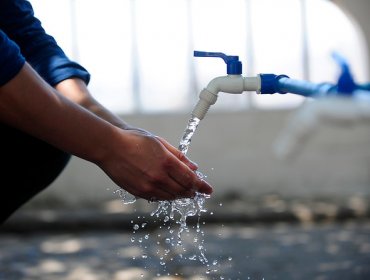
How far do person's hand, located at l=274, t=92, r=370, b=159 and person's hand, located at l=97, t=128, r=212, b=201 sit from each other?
0.40 meters

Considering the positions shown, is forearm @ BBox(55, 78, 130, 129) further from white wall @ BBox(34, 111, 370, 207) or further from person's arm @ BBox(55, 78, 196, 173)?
white wall @ BBox(34, 111, 370, 207)

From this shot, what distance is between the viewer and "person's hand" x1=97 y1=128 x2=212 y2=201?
1731 mm

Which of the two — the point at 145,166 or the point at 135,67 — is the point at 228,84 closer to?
the point at 145,166

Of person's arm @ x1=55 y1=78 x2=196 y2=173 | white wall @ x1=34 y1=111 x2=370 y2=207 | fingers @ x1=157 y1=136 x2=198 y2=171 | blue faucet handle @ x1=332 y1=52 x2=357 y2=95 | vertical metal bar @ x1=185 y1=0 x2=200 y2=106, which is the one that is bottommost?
fingers @ x1=157 y1=136 x2=198 y2=171

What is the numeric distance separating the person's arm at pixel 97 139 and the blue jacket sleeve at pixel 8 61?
0.04 ft

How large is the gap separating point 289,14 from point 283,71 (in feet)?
1.65

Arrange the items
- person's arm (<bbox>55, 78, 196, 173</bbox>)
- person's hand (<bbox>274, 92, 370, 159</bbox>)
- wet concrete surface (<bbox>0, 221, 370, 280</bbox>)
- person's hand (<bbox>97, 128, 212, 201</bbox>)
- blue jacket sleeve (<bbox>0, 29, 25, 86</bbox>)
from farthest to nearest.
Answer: wet concrete surface (<bbox>0, 221, 370, 280</bbox>)
person's arm (<bbox>55, 78, 196, 173</bbox>)
person's hand (<bbox>97, 128, 212, 201</bbox>)
blue jacket sleeve (<bbox>0, 29, 25, 86</bbox>)
person's hand (<bbox>274, 92, 370, 159</bbox>)

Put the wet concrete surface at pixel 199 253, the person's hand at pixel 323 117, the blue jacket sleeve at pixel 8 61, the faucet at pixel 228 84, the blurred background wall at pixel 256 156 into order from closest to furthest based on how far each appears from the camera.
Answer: the person's hand at pixel 323 117
the blue jacket sleeve at pixel 8 61
the faucet at pixel 228 84
the wet concrete surface at pixel 199 253
the blurred background wall at pixel 256 156

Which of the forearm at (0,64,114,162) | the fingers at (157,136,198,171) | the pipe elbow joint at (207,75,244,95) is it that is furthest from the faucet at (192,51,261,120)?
the forearm at (0,64,114,162)

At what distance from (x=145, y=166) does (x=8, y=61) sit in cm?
36

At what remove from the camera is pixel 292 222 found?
20.9ft

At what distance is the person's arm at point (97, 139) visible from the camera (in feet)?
5.35

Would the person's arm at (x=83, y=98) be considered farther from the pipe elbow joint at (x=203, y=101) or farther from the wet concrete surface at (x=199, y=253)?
the wet concrete surface at (x=199, y=253)

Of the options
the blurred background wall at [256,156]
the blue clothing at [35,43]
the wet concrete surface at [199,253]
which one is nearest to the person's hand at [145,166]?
the blue clothing at [35,43]
